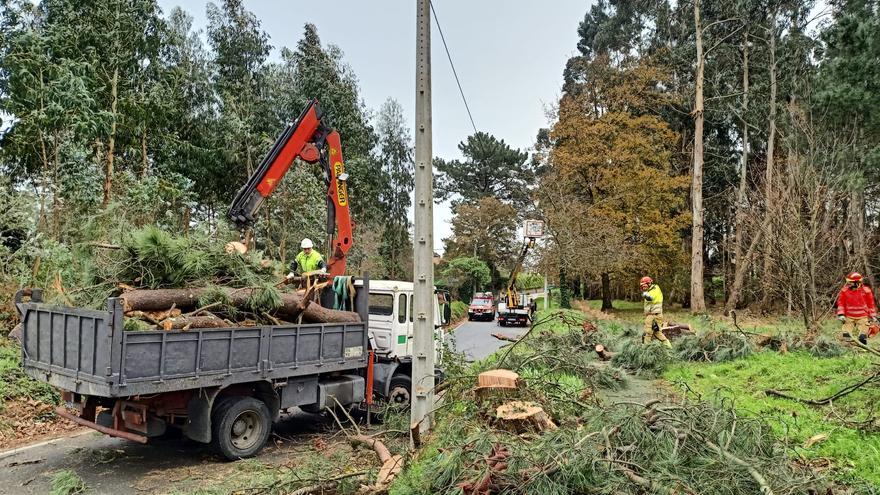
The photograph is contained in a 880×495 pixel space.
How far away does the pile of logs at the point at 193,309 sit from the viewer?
20.5 feet

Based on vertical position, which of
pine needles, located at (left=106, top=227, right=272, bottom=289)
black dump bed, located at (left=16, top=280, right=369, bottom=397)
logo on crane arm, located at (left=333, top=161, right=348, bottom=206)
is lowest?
black dump bed, located at (left=16, top=280, right=369, bottom=397)

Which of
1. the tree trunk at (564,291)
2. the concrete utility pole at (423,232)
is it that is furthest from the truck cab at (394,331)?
the tree trunk at (564,291)

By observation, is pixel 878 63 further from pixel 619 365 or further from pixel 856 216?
pixel 619 365

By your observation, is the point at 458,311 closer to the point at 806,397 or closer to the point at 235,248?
the point at 806,397

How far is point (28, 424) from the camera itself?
7.93m

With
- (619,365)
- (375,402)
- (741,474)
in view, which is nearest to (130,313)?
(375,402)

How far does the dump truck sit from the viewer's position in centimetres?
562

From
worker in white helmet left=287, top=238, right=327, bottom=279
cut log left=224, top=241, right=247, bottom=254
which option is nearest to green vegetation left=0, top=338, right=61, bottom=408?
cut log left=224, top=241, right=247, bottom=254

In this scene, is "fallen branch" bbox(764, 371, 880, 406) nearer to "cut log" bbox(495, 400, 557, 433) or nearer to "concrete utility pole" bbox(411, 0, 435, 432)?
"cut log" bbox(495, 400, 557, 433)

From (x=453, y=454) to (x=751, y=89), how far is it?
3062 cm

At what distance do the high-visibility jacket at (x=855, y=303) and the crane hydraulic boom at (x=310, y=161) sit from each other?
10.4 meters

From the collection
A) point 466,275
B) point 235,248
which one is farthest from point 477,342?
point 466,275

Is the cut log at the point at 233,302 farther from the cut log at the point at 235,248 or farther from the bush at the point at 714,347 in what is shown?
the bush at the point at 714,347

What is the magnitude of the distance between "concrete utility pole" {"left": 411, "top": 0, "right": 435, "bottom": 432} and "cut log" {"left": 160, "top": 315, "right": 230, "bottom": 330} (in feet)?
7.47
